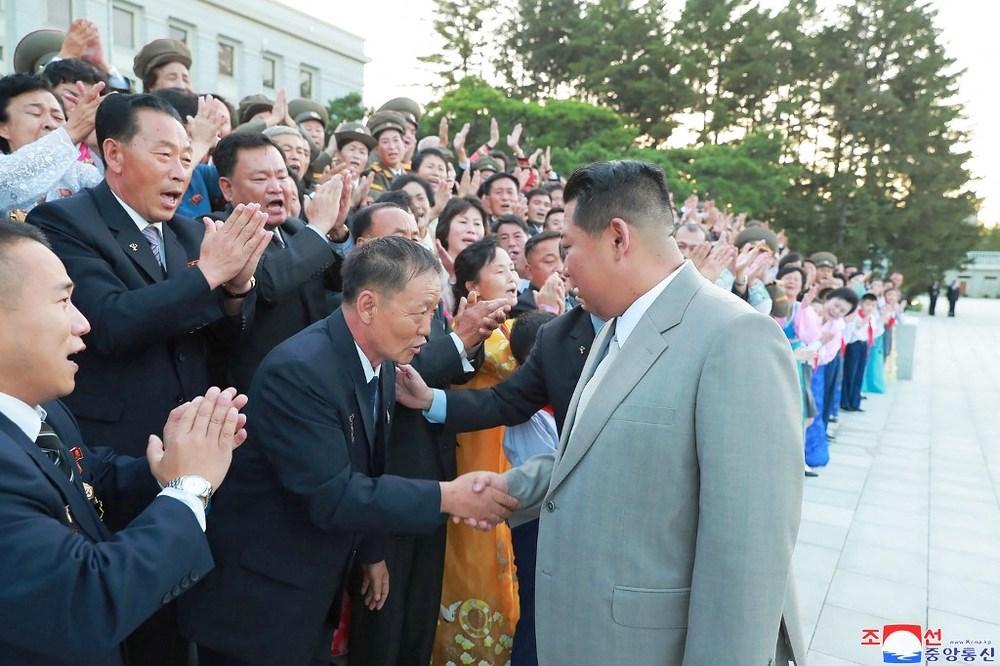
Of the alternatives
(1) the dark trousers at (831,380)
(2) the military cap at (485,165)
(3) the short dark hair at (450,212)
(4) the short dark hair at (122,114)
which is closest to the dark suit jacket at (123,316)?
(4) the short dark hair at (122,114)

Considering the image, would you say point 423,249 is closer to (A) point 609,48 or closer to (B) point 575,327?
(B) point 575,327

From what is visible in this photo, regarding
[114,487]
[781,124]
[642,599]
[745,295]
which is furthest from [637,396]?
[781,124]

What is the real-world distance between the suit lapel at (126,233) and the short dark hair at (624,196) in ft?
4.77

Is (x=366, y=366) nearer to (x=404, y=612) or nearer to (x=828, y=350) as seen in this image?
(x=404, y=612)

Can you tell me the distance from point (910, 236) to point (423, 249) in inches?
1340

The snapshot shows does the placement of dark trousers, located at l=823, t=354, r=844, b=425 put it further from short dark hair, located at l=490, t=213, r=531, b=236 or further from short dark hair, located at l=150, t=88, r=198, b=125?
short dark hair, located at l=150, t=88, r=198, b=125

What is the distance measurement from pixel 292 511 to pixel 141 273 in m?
0.94

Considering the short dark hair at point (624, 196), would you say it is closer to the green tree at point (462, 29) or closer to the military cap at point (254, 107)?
the military cap at point (254, 107)

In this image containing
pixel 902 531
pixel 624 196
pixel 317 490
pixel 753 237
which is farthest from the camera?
pixel 753 237

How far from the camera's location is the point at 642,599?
1598 millimetres

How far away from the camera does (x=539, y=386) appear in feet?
9.10

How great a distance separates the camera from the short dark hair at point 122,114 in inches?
92.7

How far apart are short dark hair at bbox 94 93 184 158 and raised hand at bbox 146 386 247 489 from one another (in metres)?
1.21

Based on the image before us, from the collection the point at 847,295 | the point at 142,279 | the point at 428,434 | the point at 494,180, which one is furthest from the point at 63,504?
the point at 847,295
